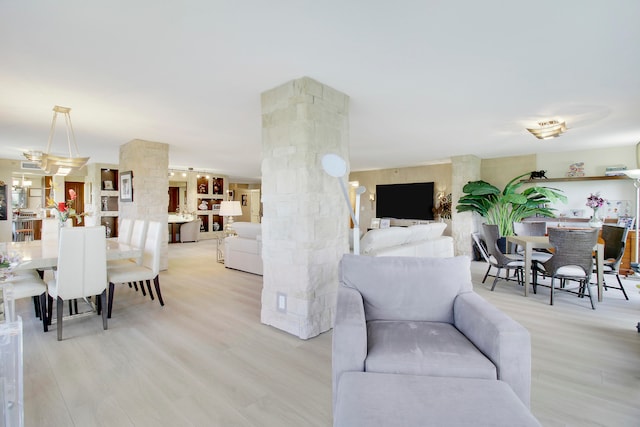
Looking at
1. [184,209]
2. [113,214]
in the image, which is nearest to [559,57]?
[113,214]

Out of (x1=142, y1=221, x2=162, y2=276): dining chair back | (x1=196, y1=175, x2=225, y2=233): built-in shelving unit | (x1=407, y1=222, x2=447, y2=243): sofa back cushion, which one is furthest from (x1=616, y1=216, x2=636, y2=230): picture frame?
(x1=196, y1=175, x2=225, y2=233): built-in shelving unit

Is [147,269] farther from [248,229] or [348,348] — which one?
[348,348]

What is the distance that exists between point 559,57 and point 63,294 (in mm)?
4614

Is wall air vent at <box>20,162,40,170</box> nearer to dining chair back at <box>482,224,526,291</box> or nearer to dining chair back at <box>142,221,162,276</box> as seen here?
dining chair back at <box>142,221,162,276</box>

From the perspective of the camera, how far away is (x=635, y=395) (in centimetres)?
196

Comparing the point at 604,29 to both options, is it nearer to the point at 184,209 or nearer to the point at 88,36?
the point at 88,36

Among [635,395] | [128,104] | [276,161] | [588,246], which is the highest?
[128,104]

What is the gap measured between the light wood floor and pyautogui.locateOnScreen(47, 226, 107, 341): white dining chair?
383 mm

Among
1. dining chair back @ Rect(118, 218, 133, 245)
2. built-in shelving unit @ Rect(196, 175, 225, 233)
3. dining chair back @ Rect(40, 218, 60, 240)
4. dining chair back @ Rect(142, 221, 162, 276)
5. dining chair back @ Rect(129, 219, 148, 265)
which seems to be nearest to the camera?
dining chair back @ Rect(142, 221, 162, 276)

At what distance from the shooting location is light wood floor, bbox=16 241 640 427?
69.4 inches

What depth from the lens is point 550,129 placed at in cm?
402

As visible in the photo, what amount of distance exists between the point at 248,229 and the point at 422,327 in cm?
412

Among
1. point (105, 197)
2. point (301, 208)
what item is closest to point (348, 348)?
point (301, 208)

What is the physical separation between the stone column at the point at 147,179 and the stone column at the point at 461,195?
20.2 ft
